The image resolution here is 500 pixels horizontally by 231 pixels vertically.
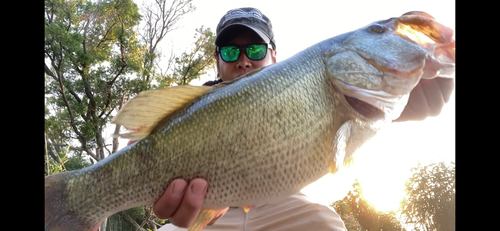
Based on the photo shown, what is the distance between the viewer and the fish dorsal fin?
61.1 inches

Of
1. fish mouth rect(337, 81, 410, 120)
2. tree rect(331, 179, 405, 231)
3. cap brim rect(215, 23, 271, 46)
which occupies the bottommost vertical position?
tree rect(331, 179, 405, 231)

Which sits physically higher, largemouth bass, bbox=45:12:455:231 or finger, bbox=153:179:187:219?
largemouth bass, bbox=45:12:455:231

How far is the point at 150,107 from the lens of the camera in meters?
1.58

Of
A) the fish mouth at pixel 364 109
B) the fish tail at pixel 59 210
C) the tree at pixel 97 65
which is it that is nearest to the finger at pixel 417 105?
the fish mouth at pixel 364 109

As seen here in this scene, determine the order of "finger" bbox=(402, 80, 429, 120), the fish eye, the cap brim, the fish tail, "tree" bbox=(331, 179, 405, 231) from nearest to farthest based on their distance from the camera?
the fish tail < the fish eye < "finger" bbox=(402, 80, 429, 120) < the cap brim < "tree" bbox=(331, 179, 405, 231)

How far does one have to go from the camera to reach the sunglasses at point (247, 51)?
9.71 feet

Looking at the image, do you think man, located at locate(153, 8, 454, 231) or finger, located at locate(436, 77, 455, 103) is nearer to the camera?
man, located at locate(153, 8, 454, 231)

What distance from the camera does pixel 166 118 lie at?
1.58 m

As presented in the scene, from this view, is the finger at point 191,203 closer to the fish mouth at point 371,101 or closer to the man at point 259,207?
the man at point 259,207

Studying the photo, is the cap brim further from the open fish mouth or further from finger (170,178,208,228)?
finger (170,178,208,228)

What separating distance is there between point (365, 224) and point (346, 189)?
15714 mm

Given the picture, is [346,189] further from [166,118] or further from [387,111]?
[166,118]

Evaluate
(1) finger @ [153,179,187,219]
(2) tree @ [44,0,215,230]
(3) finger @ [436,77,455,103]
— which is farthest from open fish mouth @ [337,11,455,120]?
(2) tree @ [44,0,215,230]

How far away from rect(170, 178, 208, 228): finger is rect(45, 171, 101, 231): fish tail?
1.31 feet
